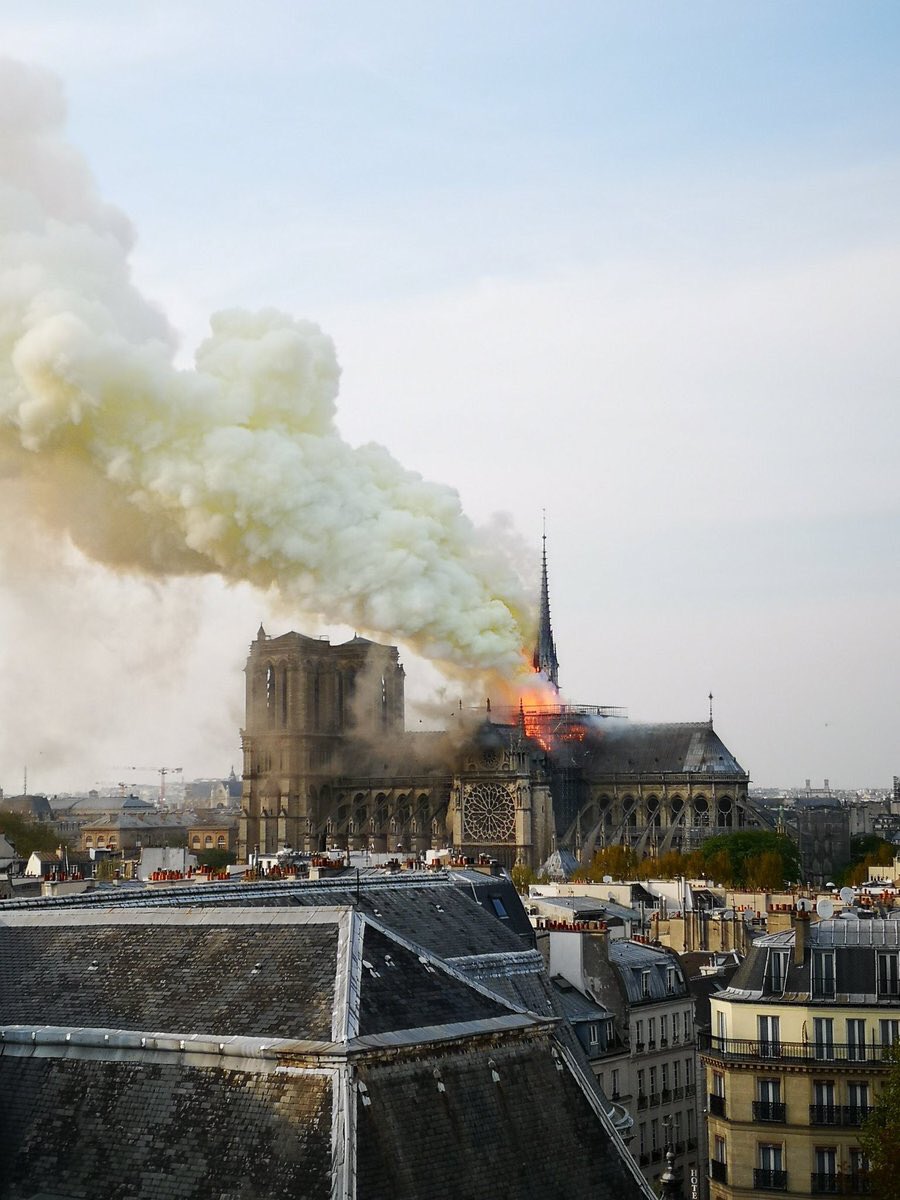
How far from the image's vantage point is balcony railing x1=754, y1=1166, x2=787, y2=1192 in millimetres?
38000

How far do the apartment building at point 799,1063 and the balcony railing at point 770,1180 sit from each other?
2 cm

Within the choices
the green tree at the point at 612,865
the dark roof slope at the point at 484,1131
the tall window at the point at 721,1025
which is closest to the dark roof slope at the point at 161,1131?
the dark roof slope at the point at 484,1131

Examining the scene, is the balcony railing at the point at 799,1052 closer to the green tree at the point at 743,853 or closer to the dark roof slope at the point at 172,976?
the dark roof slope at the point at 172,976

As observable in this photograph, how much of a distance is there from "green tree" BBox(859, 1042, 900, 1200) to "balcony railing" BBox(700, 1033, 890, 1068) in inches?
96.3

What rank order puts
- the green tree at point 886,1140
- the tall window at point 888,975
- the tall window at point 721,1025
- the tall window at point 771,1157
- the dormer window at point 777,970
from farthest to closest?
the dormer window at point 777,970
the tall window at point 721,1025
the tall window at point 888,975
the tall window at point 771,1157
the green tree at point 886,1140

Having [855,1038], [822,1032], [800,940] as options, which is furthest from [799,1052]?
[800,940]

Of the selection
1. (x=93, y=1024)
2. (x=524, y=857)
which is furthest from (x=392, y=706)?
(x=93, y=1024)

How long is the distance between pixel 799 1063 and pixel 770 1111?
3.61ft

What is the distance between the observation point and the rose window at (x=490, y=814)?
503 feet

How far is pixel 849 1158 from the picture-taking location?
37.7 m

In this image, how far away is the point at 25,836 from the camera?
15438cm

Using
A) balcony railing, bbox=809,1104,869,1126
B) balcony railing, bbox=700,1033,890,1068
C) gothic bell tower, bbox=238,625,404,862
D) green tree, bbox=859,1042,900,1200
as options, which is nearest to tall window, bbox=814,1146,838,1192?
balcony railing, bbox=809,1104,869,1126

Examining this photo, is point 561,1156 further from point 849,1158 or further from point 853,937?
point 853,937

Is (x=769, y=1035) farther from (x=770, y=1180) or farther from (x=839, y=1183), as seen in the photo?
(x=839, y=1183)
